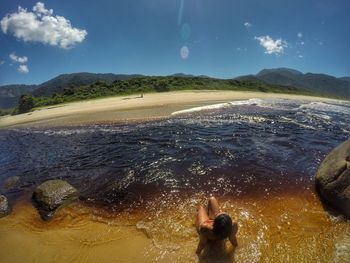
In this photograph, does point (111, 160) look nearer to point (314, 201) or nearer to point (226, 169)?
point (226, 169)

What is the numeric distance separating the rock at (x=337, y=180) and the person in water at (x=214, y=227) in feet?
9.64

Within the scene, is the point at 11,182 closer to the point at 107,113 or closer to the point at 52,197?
the point at 52,197

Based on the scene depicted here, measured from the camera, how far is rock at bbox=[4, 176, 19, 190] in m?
8.30

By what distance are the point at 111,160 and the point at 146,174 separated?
2.29m

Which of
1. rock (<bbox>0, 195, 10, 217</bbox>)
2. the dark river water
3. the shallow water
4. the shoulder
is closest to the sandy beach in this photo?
the dark river water

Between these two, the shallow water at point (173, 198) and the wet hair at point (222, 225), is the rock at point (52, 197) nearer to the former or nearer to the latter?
the shallow water at point (173, 198)

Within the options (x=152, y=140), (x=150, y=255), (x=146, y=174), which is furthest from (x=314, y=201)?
(x=152, y=140)

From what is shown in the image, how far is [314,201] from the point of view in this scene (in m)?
6.24

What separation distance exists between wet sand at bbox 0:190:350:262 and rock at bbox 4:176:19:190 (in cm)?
205

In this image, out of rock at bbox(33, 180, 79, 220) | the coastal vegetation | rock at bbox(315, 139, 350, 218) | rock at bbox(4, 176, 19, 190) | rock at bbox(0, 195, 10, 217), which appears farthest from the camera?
the coastal vegetation

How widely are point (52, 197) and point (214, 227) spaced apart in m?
4.55

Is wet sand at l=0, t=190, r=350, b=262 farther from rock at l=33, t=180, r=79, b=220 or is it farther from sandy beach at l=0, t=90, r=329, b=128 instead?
sandy beach at l=0, t=90, r=329, b=128

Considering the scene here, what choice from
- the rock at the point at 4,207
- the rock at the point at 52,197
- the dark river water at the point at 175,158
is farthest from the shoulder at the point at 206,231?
the rock at the point at 4,207

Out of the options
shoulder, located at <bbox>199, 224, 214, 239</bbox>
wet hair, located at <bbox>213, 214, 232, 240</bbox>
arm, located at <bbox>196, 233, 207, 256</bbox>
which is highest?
wet hair, located at <bbox>213, 214, 232, 240</bbox>
